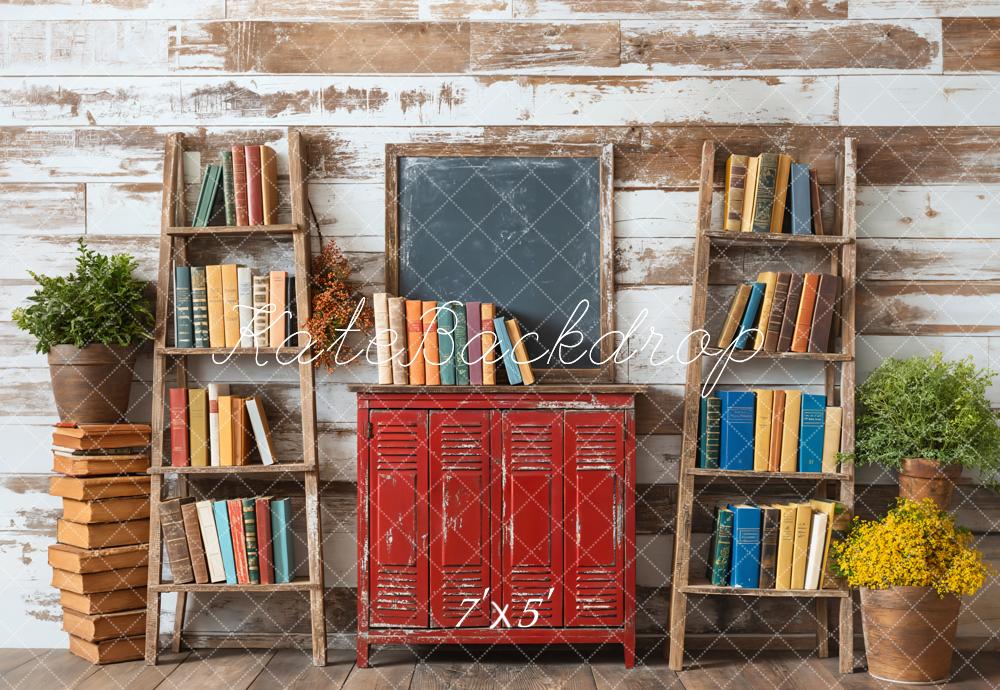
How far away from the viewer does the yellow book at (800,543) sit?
2668mm

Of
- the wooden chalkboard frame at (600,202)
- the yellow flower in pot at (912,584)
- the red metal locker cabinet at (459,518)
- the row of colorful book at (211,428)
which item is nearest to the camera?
the yellow flower in pot at (912,584)

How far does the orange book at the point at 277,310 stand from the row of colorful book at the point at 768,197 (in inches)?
59.8

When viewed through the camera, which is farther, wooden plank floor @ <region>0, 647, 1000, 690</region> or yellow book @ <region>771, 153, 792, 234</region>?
yellow book @ <region>771, 153, 792, 234</region>

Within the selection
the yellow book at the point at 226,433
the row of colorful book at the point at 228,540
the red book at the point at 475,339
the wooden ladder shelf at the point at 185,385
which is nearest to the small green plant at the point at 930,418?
the red book at the point at 475,339

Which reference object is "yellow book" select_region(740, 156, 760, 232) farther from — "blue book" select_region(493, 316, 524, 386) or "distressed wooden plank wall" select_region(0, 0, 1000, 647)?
"blue book" select_region(493, 316, 524, 386)

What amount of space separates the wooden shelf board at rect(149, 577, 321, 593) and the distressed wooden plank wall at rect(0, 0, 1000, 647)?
7.5 inches

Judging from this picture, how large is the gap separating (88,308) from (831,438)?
2483mm

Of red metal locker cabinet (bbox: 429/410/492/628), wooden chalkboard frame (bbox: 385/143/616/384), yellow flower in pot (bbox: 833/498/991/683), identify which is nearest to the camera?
yellow flower in pot (bbox: 833/498/991/683)

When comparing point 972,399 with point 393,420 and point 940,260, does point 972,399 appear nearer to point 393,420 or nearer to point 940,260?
point 940,260

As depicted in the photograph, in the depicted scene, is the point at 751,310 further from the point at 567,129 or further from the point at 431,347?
the point at 431,347

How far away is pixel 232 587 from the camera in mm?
2713

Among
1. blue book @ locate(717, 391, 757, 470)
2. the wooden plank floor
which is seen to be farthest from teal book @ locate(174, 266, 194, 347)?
blue book @ locate(717, 391, 757, 470)

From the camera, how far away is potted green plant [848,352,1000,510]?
8.47 ft

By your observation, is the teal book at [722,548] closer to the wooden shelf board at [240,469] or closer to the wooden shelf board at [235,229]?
the wooden shelf board at [240,469]
